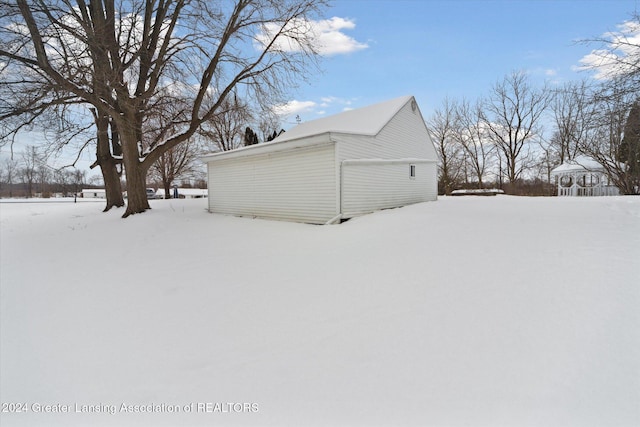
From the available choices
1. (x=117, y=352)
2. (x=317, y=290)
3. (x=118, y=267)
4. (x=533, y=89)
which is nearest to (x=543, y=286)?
(x=317, y=290)

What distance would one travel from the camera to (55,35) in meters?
7.67

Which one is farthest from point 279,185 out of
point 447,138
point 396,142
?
point 447,138

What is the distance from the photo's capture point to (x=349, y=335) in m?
3.06

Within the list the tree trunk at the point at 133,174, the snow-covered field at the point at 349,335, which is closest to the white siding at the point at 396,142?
the snow-covered field at the point at 349,335

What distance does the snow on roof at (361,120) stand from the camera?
10.8 m

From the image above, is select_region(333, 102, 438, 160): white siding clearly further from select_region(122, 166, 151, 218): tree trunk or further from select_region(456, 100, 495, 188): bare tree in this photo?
select_region(456, 100, 495, 188): bare tree

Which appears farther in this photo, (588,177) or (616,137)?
(588,177)

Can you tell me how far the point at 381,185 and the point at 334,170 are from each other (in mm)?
2273

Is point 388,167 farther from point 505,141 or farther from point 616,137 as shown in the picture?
point 505,141

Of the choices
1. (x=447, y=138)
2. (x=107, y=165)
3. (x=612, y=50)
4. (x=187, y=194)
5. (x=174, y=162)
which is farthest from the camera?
(x=187, y=194)

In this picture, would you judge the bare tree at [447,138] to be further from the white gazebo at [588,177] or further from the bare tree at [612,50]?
the bare tree at [612,50]

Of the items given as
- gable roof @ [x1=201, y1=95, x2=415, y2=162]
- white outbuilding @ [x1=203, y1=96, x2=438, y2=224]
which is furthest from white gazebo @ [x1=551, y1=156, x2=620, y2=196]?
gable roof @ [x1=201, y1=95, x2=415, y2=162]

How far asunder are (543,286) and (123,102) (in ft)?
37.2

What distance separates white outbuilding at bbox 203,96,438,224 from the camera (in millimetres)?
8727
